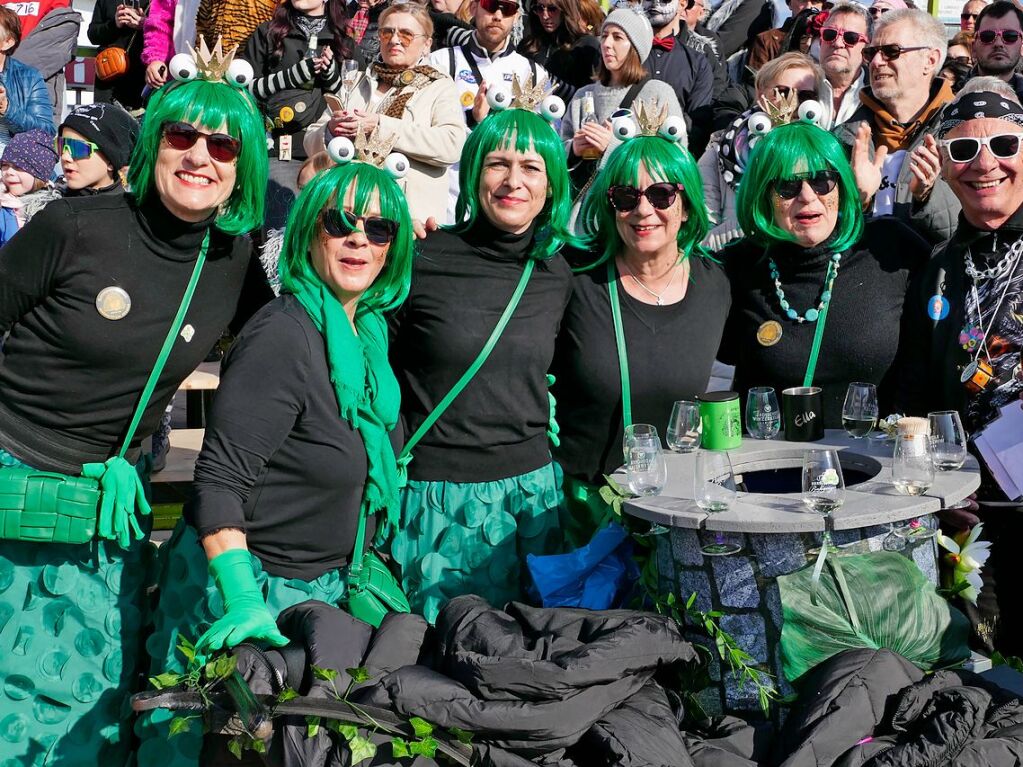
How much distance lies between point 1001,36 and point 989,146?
9.04 feet

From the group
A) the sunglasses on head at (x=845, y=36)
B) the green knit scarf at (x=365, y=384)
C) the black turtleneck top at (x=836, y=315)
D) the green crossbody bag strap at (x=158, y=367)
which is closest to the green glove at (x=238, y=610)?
the green knit scarf at (x=365, y=384)

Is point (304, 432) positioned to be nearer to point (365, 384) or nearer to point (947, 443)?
point (365, 384)

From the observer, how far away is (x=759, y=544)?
2953 mm

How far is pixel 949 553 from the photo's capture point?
338 cm

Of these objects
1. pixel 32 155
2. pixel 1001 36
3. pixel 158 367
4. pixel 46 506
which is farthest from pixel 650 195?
pixel 32 155

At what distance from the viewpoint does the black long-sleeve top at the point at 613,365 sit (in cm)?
372

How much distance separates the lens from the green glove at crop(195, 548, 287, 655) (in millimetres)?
2648

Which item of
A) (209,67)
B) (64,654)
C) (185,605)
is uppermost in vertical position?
(209,67)

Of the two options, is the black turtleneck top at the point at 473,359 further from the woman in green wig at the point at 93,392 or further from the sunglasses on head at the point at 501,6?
the sunglasses on head at the point at 501,6

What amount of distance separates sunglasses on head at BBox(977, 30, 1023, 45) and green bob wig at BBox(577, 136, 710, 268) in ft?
10.0

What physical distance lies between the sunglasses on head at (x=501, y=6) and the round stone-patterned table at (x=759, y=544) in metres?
3.73

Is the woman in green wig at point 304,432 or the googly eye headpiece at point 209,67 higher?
the googly eye headpiece at point 209,67

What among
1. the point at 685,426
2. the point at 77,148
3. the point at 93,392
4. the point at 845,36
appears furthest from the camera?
the point at 845,36

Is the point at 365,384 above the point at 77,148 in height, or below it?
below
